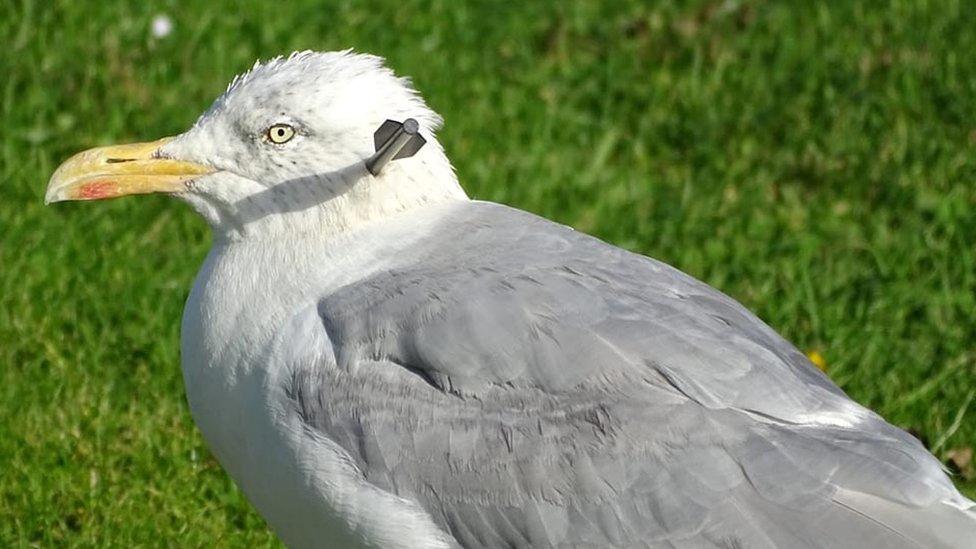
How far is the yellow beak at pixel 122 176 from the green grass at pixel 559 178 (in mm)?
1090

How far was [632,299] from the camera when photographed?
4578mm

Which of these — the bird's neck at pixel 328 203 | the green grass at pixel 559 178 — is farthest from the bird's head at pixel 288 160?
the green grass at pixel 559 178

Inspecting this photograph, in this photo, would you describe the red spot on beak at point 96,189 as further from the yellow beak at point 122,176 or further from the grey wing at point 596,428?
the grey wing at point 596,428

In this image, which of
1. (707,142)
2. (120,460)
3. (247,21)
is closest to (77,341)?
(120,460)

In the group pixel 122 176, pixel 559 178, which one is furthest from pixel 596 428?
pixel 559 178

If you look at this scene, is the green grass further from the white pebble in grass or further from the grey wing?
the grey wing

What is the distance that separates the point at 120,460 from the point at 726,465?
2294 mm

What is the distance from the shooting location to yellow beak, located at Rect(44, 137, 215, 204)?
16.1 feet

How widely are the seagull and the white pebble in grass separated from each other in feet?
11.5

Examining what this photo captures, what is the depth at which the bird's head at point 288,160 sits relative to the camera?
4.80 meters

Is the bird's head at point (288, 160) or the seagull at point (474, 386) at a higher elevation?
the bird's head at point (288, 160)

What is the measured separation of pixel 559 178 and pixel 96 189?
3.27 meters

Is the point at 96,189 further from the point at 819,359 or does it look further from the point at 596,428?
the point at 819,359

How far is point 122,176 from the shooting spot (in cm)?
493
